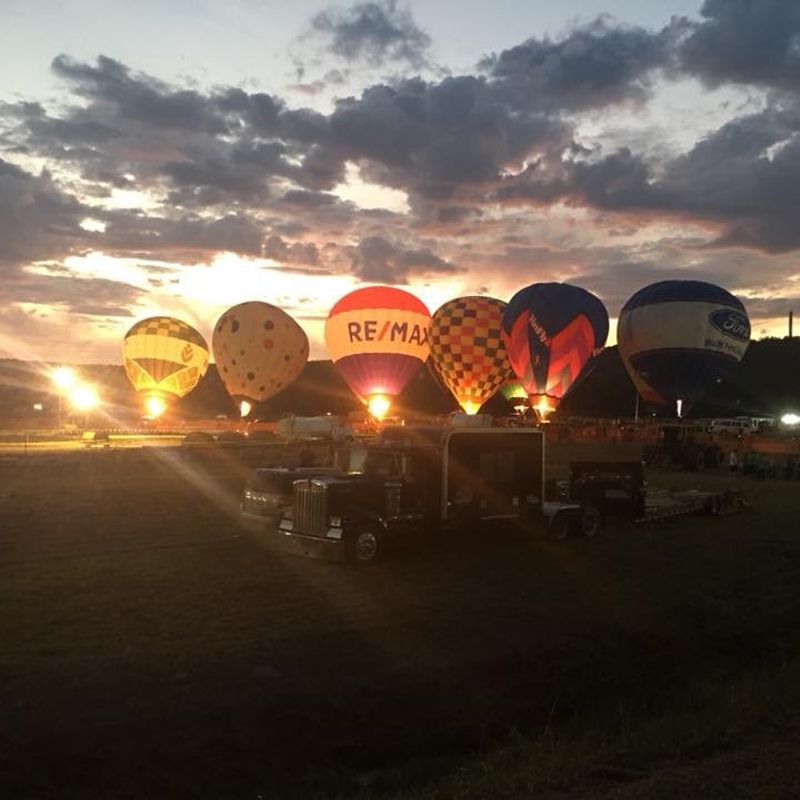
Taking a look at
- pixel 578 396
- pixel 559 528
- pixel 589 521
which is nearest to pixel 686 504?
pixel 589 521

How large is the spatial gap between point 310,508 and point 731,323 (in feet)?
134

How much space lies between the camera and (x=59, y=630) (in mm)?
10727

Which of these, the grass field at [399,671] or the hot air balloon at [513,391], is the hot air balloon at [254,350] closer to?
the hot air balloon at [513,391]

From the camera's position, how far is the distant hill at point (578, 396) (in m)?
114

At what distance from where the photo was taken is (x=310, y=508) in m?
15.5

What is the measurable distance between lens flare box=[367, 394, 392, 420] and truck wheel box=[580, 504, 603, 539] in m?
37.7

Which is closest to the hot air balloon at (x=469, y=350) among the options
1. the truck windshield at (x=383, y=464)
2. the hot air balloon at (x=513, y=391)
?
the hot air balloon at (x=513, y=391)

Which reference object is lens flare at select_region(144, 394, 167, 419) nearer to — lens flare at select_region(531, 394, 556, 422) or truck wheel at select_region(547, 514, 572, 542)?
lens flare at select_region(531, 394, 556, 422)

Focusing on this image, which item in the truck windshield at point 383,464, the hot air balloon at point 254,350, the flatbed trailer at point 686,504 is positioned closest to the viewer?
the truck windshield at point 383,464

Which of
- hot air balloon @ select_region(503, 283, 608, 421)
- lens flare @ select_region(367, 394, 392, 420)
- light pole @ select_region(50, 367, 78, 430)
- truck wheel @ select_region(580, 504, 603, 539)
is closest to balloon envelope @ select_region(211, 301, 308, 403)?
lens flare @ select_region(367, 394, 392, 420)

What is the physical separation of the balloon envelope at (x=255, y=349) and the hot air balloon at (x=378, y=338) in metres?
5.06

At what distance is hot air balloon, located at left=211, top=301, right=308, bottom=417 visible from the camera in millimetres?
59094

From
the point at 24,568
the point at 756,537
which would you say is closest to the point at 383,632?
the point at 24,568

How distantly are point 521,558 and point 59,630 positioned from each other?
8.68 metres
